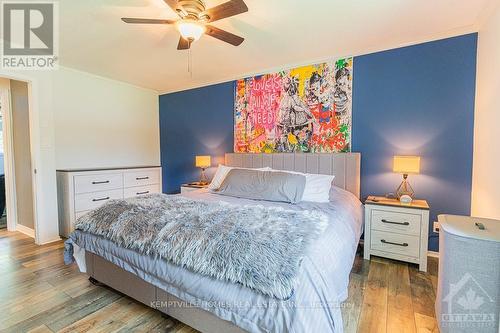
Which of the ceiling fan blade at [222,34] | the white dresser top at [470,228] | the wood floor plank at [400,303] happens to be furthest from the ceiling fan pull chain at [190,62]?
the wood floor plank at [400,303]

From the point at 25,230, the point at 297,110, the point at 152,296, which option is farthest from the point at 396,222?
the point at 25,230

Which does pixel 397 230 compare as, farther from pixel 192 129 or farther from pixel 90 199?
pixel 90 199

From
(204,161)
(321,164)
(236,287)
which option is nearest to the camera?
(236,287)

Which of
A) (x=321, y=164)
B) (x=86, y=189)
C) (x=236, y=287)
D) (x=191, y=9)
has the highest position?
(x=191, y=9)

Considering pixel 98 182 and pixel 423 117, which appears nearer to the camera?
pixel 423 117

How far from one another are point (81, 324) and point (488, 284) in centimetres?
248

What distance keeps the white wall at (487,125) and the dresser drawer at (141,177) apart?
4.30 metres

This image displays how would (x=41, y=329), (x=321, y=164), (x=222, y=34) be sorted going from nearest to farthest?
(x=41, y=329) → (x=222, y=34) → (x=321, y=164)

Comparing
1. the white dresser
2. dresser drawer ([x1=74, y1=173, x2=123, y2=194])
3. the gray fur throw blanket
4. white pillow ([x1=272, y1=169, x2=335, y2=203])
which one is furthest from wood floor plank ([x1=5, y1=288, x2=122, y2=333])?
white pillow ([x1=272, y1=169, x2=335, y2=203])

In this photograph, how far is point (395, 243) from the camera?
2.42 m

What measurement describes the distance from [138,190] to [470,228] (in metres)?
4.08

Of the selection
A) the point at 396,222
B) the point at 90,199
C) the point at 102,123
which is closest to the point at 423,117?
the point at 396,222

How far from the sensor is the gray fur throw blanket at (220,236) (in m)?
1.17

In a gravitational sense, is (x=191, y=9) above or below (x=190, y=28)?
above
